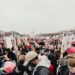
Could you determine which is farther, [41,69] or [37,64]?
[37,64]

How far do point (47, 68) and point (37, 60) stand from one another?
0.41m

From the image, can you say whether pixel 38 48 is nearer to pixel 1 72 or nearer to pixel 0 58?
pixel 0 58

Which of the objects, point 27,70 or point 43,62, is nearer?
point 43,62

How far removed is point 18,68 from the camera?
8586 millimetres

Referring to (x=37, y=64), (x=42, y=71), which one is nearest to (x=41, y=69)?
(x=42, y=71)

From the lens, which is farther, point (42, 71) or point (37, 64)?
point (37, 64)

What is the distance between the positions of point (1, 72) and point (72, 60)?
2.87 meters

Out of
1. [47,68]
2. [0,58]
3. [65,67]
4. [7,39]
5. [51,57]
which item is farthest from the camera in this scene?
[7,39]

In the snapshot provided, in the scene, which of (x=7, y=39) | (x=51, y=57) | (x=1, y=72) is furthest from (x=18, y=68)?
(x=7, y=39)

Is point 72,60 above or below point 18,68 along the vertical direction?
above

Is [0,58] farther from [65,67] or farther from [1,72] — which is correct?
[65,67]

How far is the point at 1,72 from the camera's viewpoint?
8.24 metres

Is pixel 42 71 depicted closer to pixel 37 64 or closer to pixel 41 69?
pixel 41 69

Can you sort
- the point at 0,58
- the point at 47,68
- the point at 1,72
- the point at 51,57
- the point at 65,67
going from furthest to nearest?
the point at 0,58 → the point at 51,57 → the point at 1,72 → the point at 65,67 → the point at 47,68
